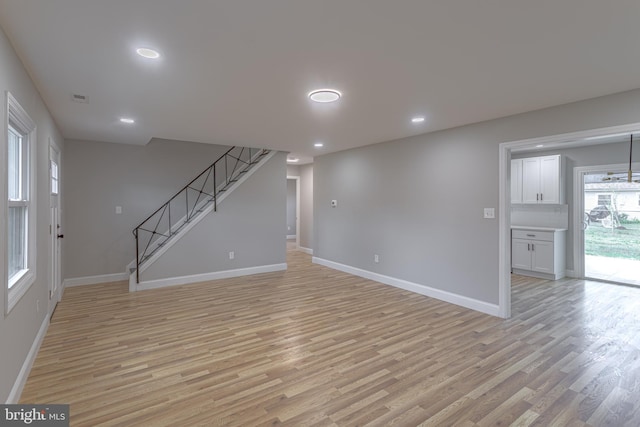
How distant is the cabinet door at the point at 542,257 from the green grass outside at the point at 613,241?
84cm

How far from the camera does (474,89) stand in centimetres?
303

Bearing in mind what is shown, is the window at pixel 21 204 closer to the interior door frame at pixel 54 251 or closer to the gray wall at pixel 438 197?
the interior door frame at pixel 54 251

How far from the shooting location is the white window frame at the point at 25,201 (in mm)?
2113

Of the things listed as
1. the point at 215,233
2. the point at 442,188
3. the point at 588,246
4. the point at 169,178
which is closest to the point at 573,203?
the point at 588,246

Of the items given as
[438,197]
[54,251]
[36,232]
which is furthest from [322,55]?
[54,251]

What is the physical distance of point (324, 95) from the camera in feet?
10.2

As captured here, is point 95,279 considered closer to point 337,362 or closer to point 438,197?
point 337,362

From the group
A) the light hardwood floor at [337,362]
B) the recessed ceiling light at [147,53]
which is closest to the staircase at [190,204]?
the light hardwood floor at [337,362]

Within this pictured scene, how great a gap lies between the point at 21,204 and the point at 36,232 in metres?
0.57

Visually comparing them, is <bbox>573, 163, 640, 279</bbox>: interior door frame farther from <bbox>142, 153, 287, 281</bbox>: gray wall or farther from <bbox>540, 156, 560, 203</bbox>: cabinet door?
<bbox>142, 153, 287, 281</bbox>: gray wall

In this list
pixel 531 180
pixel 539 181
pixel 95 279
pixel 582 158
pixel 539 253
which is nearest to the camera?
pixel 95 279

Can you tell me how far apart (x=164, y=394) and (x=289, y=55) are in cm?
273

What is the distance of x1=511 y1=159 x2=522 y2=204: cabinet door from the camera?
6.48 metres

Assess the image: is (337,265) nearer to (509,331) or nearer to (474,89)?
(509,331)
